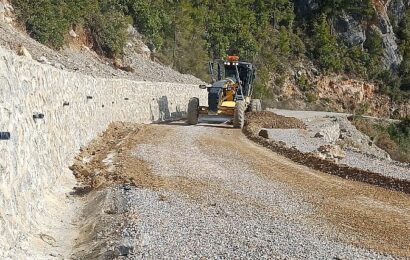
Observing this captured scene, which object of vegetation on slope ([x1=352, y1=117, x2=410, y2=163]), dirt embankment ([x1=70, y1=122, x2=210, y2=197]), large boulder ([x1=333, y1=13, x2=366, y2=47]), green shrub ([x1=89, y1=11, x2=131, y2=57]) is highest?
large boulder ([x1=333, y1=13, x2=366, y2=47])

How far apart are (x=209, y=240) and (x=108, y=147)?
887cm

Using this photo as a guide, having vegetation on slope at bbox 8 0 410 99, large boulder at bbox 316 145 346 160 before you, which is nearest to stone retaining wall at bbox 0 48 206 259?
large boulder at bbox 316 145 346 160

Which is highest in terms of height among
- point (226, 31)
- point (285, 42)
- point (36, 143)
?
point (226, 31)

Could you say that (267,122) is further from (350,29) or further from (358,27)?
(358,27)

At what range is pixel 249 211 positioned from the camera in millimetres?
9344

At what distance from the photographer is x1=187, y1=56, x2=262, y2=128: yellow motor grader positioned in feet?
75.6

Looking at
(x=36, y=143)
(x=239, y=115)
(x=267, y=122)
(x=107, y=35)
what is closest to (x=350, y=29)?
(x=107, y=35)

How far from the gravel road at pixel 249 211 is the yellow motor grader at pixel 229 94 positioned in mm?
7747

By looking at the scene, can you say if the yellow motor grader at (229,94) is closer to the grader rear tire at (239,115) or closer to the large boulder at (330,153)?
the grader rear tire at (239,115)

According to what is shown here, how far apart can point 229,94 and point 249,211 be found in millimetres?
15231

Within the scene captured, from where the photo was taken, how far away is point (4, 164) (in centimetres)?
705

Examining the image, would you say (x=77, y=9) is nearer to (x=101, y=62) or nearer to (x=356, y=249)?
(x=101, y=62)

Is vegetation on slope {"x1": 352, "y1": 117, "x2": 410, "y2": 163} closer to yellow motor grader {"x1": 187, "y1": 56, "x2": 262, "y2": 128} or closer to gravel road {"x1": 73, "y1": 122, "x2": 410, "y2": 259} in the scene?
yellow motor grader {"x1": 187, "y1": 56, "x2": 262, "y2": 128}

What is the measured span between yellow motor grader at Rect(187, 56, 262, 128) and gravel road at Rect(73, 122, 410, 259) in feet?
25.4
